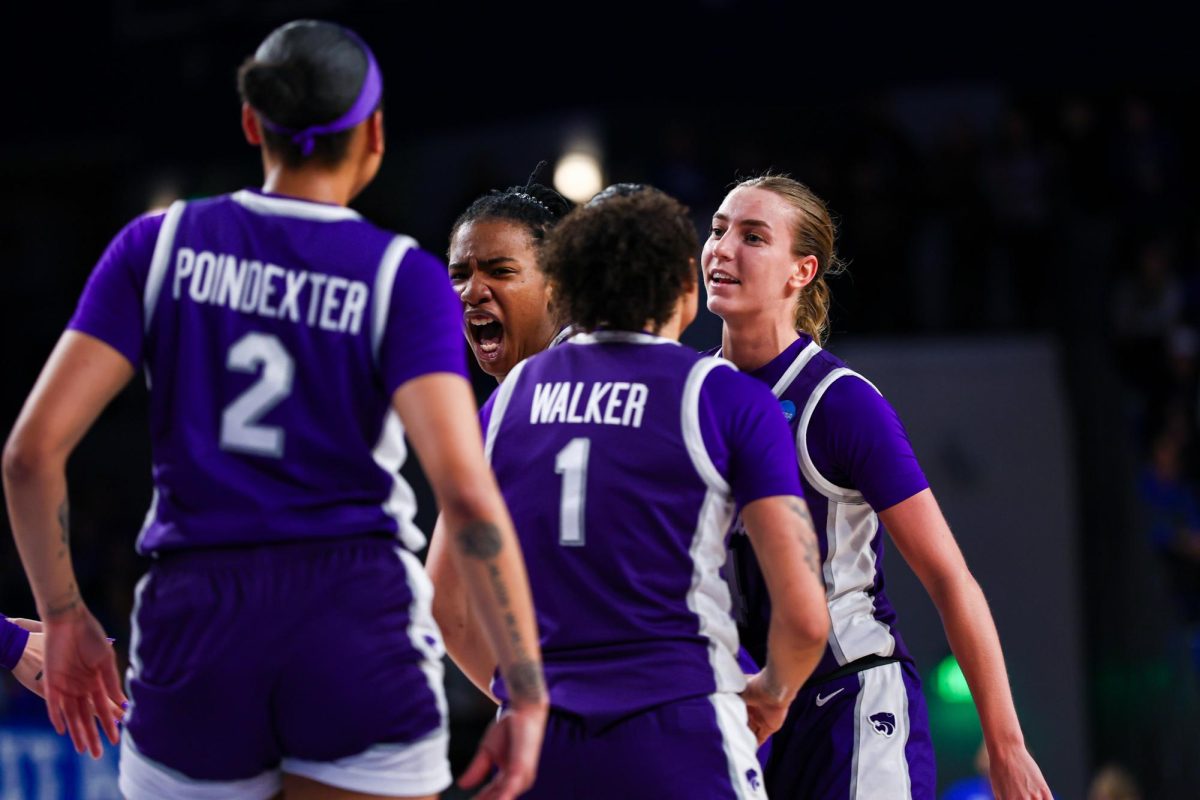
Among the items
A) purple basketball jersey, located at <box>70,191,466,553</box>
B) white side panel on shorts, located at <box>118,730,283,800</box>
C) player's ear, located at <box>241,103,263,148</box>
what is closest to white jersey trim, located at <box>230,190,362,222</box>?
purple basketball jersey, located at <box>70,191,466,553</box>

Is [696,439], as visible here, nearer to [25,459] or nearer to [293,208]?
[293,208]

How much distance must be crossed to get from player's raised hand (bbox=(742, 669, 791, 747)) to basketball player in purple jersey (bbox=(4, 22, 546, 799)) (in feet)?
2.25

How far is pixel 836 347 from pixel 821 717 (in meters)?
7.62

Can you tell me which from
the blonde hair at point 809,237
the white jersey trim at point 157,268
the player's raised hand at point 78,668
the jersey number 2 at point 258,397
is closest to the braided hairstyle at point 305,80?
the white jersey trim at point 157,268

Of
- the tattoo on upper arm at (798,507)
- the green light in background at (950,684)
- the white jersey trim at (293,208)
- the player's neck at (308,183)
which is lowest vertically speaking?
the green light in background at (950,684)

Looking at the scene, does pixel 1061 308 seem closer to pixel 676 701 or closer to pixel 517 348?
pixel 517 348

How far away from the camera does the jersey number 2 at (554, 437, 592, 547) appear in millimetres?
3314

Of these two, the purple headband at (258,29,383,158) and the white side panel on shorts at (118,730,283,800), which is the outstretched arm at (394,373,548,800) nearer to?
the white side panel on shorts at (118,730,283,800)

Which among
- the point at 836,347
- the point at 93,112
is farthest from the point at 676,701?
the point at 93,112

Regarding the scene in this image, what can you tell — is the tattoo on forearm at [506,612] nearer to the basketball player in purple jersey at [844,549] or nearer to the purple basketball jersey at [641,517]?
the purple basketball jersey at [641,517]

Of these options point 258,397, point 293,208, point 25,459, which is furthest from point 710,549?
point 25,459

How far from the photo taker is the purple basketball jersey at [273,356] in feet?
9.87

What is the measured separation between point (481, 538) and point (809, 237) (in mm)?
1891

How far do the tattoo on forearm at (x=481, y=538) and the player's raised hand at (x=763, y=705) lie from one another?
0.82 metres
